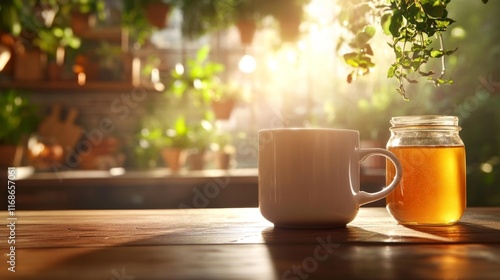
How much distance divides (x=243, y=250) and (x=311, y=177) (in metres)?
0.16

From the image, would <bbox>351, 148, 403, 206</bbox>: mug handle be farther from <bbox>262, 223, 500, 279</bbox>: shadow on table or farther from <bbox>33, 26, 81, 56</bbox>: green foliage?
<bbox>33, 26, 81, 56</bbox>: green foliage

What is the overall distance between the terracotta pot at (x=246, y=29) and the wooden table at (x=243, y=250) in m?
2.32

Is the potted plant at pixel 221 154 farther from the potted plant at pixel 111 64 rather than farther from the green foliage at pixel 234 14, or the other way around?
the potted plant at pixel 111 64

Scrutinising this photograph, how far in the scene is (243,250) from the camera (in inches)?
22.8

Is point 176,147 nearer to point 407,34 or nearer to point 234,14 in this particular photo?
point 234,14

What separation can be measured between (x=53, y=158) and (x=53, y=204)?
66cm

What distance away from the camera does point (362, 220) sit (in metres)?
0.84

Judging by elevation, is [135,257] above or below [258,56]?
below

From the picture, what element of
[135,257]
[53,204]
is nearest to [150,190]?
[53,204]

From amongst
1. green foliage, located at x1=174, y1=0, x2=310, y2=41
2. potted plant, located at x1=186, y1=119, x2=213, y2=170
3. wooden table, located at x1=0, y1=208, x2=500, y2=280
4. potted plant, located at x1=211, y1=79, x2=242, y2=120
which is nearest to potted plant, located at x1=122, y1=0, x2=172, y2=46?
green foliage, located at x1=174, y1=0, x2=310, y2=41

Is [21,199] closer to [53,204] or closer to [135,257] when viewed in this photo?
[53,204]

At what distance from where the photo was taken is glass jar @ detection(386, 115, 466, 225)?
2.45ft

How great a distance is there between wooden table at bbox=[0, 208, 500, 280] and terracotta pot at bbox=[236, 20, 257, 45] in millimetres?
2319

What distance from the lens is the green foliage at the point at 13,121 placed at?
2.81 metres
